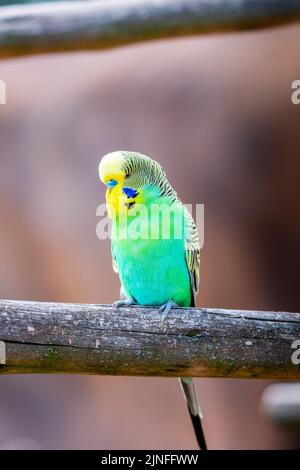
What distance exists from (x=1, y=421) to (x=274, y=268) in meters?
2.88

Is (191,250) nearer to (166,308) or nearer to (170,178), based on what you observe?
(166,308)

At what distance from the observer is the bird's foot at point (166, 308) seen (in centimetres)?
278

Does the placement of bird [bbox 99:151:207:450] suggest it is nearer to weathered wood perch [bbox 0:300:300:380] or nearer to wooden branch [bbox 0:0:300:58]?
weathered wood perch [bbox 0:300:300:380]

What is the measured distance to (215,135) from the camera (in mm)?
5797

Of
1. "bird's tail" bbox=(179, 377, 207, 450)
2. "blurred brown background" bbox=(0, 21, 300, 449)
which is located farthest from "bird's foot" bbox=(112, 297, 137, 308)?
"blurred brown background" bbox=(0, 21, 300, 449)

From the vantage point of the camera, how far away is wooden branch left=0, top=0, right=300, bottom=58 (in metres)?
4.13

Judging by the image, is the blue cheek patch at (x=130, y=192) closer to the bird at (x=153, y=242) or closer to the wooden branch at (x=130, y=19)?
the bird at (x=153, y=242)

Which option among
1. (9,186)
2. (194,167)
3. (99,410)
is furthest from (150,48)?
(99,410)

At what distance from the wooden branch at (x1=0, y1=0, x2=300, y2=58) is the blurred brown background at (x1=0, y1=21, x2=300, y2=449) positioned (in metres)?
1.51

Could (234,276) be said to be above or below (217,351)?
above

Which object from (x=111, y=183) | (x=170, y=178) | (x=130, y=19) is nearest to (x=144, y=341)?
(x=111, y=183)

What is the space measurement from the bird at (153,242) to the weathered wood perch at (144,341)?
0.48 feet

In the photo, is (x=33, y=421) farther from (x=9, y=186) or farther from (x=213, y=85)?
(x=213, y=85)
